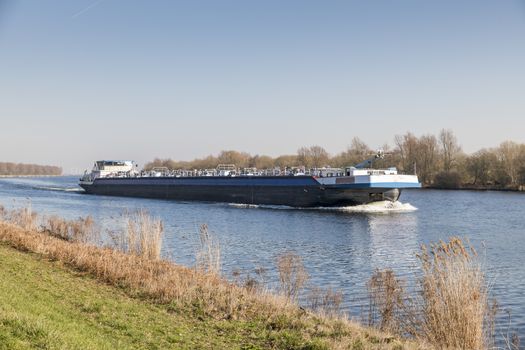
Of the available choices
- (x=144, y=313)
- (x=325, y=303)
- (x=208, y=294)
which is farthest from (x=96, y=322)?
(x=325, y=303)

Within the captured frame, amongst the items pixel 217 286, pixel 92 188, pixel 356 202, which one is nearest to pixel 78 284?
pixel 217 286

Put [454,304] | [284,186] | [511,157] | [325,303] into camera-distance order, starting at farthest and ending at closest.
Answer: [511,157] → [284,186] → [325,303] → [454,304]

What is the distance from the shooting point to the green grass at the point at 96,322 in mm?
6496

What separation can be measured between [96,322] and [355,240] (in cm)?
1985

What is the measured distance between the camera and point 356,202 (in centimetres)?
4422

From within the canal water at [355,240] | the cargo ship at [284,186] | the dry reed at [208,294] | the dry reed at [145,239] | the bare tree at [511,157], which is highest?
the bare tree at [511,157]

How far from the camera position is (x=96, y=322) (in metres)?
8.30

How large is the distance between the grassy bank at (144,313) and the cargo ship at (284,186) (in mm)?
31817

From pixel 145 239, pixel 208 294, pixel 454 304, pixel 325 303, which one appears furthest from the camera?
pixel 145 239

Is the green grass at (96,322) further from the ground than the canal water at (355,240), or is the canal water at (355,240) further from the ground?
the green grass at (96,322)

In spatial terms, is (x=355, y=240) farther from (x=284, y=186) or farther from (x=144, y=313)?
(x=284, y=186)

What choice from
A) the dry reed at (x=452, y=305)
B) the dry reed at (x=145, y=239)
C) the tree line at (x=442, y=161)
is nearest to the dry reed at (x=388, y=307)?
the dry reed at (x=452, y=305)

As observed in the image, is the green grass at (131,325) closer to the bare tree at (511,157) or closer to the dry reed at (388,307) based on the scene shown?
the dry reed at (388,307)

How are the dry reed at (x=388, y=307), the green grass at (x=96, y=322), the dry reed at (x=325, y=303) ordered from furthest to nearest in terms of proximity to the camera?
the dry reed at (x=325, y=303), the dry reed at (x=388, y=307), the green grass at (x=96, y=322)
